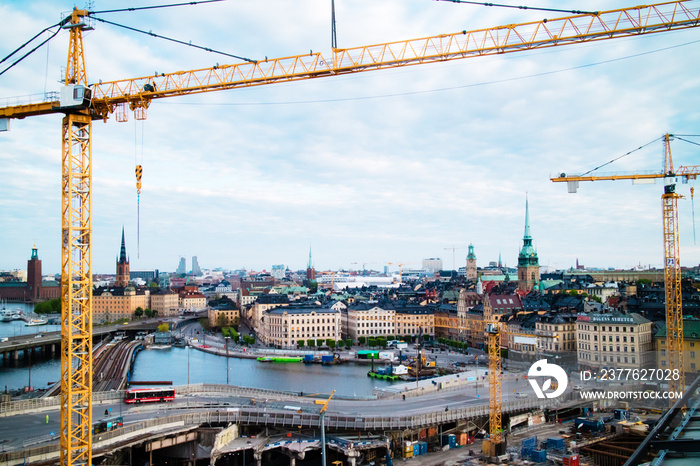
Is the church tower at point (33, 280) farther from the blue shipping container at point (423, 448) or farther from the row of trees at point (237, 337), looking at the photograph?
the blue shipping container at point (423, 448)

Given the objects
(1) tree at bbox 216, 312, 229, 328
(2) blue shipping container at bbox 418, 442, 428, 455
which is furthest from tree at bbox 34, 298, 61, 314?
(2) blue shipping container at bbox 418, 442, 428, 455

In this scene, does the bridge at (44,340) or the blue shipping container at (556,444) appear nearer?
the blue shipping container at (556,444)

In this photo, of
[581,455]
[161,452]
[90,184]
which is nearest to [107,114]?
[90,184]

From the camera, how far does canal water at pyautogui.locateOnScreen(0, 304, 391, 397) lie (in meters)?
45.6

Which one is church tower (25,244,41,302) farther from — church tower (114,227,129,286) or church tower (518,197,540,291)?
church tower (518,197,540,291)

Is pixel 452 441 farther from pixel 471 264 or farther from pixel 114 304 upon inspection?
pixel 471 264

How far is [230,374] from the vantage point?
51.1 meters

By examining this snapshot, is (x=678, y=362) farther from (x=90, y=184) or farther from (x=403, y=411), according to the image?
(x=90, y=184)

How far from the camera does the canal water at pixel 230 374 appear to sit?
150 feet

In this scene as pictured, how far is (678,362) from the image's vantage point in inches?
1416

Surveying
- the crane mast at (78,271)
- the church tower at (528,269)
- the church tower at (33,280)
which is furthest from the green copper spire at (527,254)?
the church tower at (33,280)

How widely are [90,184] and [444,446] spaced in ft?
68.1

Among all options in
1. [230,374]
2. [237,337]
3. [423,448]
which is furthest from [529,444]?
[237,337]

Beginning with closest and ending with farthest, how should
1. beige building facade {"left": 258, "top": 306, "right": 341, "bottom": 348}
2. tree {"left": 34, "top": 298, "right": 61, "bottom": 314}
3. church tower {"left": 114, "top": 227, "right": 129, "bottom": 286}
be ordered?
1. beige building facade {"left": 258, "top": 306, "right": 341, "bottom": 348}
2. tree {"left": 34, "top": 298, "right": 61, "bottom": 314}
3. church tower {"left": 114, "top": 227, "right": 129, "bottom": 286}
